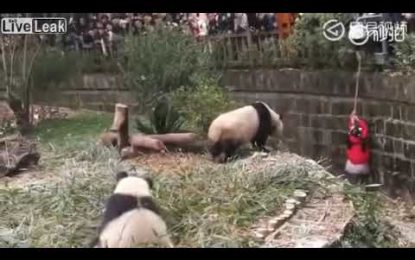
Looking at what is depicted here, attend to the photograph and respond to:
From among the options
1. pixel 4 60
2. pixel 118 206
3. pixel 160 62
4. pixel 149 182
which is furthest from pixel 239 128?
pixel 4 60

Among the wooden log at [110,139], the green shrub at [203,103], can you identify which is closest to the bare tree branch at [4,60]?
the wooden log at [110,139]

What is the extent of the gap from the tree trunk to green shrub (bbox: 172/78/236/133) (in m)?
0.26

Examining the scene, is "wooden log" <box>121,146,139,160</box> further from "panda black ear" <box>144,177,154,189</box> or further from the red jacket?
the red jacket

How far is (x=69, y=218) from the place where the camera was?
9.36 ft

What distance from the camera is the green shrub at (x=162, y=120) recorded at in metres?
3.17

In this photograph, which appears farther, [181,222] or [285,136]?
[285,136]

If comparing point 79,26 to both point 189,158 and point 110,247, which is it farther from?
point 110,247

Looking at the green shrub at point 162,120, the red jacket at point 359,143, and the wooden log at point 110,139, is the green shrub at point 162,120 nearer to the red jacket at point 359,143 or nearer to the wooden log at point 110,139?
the wooden log at point 110,139

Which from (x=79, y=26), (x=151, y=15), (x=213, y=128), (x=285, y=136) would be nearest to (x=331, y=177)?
(x=285, y=136)

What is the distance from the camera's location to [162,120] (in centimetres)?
320

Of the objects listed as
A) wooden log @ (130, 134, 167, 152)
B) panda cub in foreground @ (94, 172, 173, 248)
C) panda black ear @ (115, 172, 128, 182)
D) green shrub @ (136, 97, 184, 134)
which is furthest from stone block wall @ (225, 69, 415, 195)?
panda cub in foreground @ (94, 172, 173, 248)

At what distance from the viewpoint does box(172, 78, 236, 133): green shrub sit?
3.17 meters

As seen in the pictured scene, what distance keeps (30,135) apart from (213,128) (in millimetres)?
744

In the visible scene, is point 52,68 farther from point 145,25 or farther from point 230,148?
point 230,148
